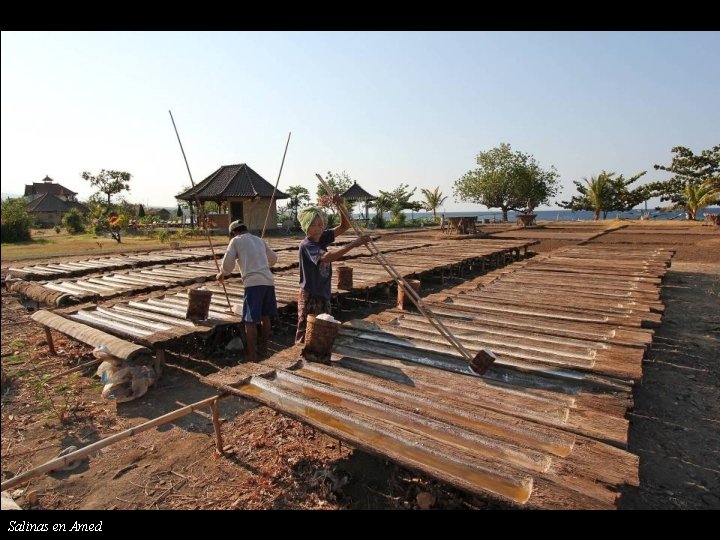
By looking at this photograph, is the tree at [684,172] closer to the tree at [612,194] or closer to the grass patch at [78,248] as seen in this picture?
the tree at [612,194]

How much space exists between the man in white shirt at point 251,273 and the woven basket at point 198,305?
25.9 inches

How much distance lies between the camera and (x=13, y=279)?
32.9 ft

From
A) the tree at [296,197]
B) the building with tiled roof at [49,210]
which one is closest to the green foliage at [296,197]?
the tree at [296,197]

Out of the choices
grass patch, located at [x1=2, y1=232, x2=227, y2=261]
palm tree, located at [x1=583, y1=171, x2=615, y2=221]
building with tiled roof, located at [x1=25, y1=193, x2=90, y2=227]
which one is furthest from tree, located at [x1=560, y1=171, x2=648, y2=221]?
building with tiled roof, located at [x1=25, y1=193, x2=90, y2=227]

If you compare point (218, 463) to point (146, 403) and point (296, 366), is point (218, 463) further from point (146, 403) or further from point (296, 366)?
point (146, 403)

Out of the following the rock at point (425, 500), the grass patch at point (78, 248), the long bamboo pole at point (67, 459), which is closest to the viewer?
the long bamboo pole at point (67, 459)

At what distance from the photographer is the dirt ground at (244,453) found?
3.04 m

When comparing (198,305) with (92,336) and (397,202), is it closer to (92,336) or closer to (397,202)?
(92,336)

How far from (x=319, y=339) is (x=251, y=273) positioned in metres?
1.65

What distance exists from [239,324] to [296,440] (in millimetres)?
2464

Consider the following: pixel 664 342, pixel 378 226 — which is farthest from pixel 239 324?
pixel 378 226

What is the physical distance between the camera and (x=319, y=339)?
3924mm

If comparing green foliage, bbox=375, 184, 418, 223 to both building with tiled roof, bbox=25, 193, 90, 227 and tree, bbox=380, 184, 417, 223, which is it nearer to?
tree, bbox=380, 184, 417, 223

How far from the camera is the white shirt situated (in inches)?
200
